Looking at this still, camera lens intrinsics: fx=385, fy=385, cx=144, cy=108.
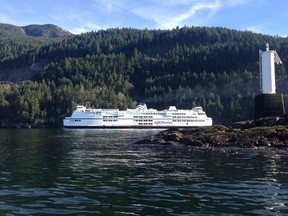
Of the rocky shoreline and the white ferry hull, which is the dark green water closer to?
the rocky shoreline

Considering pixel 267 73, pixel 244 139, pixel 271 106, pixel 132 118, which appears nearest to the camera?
pixel 244 139

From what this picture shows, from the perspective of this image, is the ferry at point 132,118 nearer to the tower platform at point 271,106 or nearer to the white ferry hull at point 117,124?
the white ferry hull at point 117,124

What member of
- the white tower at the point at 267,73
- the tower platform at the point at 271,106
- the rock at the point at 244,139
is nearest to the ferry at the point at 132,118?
the white tower at the point at 267,73

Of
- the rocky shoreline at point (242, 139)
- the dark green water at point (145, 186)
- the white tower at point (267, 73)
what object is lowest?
the dark green water at point (145, 186)

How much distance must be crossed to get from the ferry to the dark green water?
9917cm

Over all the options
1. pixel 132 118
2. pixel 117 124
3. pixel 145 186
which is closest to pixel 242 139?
pixel 145 186

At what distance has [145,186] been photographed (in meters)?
18.9

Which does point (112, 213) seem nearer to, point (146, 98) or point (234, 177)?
point (234, 177)

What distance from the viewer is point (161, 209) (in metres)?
14.3

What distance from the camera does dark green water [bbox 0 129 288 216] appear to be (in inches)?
572

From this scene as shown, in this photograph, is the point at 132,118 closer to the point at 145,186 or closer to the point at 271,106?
the point at 271,106

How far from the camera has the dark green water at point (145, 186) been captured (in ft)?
47.7

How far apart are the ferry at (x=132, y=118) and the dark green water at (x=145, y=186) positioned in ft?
325

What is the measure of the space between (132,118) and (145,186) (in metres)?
115
